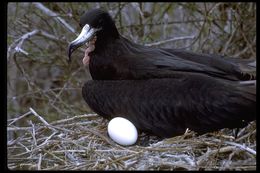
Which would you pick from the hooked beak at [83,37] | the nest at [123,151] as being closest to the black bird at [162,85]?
the hooked beak at [83,37]

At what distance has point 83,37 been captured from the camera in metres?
4.49

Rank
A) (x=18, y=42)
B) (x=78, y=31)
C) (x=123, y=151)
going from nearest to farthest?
(x=123, y=151) → (x=18, y=42) → (x=78, y=31)

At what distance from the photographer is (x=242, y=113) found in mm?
4074

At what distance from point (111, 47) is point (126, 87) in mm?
397

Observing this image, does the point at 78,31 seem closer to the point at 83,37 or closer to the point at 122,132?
the point at 83,37

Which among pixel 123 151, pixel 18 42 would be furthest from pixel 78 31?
pixel 123 151

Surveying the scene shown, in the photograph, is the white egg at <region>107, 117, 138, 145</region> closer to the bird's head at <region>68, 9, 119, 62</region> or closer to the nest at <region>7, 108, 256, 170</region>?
the nest at <region>7, 108, 256, 170</region>

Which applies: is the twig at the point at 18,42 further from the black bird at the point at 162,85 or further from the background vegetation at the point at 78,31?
the black bird at the point at 162,85

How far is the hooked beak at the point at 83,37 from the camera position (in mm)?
4434

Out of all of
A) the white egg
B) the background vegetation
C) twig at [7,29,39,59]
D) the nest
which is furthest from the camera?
the background vegetation

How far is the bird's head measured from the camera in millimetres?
4494

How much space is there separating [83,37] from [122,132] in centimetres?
71

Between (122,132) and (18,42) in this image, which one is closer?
(122,132)

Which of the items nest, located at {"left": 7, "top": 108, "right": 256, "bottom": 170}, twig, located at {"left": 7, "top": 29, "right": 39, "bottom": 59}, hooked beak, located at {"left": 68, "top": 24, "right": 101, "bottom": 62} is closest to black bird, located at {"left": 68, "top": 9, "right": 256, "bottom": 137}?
hooked beak, located at {"left": 68, "top": 24, "right": 101, "bottom": 62}
